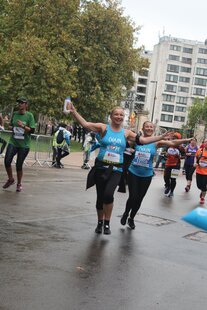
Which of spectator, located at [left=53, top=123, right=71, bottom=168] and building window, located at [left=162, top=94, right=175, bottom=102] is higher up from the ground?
building window, located at [left=162, top=94, right=175, bottom=102]

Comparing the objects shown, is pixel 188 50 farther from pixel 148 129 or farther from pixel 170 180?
pixel 148 129

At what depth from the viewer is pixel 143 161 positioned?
317 inches

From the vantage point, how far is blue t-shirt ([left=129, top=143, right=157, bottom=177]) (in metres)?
8.06

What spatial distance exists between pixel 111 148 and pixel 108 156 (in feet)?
0.39

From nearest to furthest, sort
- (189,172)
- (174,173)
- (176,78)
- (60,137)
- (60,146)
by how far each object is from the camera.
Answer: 1. (174,173)
2. (189,172)
3. (60,146)
4. (60,137)
5. (176,78)

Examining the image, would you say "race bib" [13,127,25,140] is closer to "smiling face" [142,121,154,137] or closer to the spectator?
"smiling face" [142,121,154,137]

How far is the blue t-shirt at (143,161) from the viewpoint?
8062 mm

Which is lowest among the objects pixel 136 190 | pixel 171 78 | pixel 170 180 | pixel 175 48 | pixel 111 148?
pixel 170 180

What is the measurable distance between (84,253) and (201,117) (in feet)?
331

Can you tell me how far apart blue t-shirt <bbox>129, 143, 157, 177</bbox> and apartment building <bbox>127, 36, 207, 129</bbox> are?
11731cm

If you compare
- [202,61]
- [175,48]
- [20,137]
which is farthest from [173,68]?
[20,137]

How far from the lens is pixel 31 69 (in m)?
32.3

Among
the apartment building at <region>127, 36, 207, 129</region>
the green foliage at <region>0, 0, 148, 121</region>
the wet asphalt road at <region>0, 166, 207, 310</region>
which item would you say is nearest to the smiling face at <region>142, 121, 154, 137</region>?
the wet asphalt road at <region>0, 166, 207, 310</region>

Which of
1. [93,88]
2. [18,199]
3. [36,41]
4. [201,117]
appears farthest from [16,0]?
[201,117]
